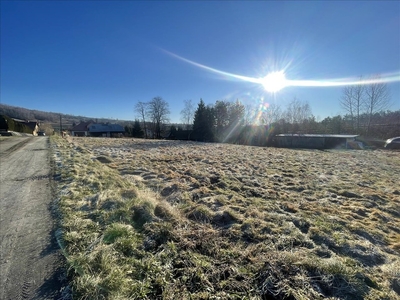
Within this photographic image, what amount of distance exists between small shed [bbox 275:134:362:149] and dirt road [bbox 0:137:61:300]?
27508 mm

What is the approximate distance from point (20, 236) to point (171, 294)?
2253 millimetres

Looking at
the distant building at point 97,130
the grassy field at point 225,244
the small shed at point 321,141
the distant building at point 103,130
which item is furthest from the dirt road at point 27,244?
the distant building at point 103,130

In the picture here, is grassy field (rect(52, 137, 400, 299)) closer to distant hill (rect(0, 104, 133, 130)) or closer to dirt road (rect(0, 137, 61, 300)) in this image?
dirt road (rect(0, 137, 61, 300))

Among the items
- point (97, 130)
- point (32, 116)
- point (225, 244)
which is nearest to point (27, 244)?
point (225, 244)

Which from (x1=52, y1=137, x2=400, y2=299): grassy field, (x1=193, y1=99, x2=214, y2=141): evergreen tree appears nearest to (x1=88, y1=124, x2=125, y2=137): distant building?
(x1=193, y1=99, x2=214, y2=141): evergreen tree

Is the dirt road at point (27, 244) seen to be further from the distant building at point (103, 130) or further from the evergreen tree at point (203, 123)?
the distant building at point (103, 130)

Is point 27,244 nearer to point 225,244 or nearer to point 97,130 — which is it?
point 225,244

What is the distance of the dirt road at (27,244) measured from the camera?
1643 mm

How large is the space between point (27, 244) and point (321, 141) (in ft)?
92.8

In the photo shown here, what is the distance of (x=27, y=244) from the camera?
2.21 m

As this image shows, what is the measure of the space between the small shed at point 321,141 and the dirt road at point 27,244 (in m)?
27.5

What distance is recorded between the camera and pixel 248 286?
1807mm

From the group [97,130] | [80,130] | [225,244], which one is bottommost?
[225,244]

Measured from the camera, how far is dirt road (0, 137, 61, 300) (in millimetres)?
1643
